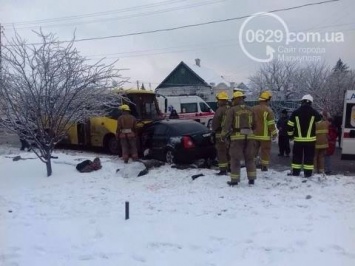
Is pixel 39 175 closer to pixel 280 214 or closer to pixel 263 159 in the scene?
pixel 263 159

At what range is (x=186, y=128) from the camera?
11266 mm

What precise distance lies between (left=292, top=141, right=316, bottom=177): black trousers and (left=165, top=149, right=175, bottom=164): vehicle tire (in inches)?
137

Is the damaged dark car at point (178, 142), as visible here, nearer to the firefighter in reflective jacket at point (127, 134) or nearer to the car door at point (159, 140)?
the car door at point (159, 140)

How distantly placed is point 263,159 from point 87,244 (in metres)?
4.97

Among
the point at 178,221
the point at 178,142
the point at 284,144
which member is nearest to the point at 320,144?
the point at 178,142

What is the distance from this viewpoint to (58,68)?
9680 millimetres

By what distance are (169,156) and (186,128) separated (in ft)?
2.84

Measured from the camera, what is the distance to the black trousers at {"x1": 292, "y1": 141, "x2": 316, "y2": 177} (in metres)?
8.09

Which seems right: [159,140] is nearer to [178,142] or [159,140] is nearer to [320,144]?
[178,142]

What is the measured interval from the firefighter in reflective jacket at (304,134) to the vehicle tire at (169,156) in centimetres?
344

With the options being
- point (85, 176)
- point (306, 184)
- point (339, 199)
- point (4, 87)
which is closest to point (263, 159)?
point (306, 184)

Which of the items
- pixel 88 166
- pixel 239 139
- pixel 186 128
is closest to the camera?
pixel 239 139

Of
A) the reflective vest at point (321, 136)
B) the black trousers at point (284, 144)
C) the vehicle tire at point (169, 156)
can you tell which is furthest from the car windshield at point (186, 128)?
the black trousers at point (284, 144)

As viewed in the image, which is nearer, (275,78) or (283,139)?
(283,139)
